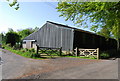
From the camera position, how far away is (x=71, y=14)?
11242 millimetres

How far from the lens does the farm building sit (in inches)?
714

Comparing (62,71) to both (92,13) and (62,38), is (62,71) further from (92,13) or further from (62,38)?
(62,38)

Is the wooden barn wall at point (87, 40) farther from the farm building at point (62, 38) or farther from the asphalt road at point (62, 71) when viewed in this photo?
the asphalt road at point (62, 71)

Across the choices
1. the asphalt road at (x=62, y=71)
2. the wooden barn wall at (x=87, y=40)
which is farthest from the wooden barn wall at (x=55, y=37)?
the asphalt road at (x=62, y=71)

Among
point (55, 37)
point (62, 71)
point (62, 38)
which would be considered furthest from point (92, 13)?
point (55, 37)

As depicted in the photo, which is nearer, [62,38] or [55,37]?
[62,38]

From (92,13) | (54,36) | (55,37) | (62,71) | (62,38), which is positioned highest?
(92,13)

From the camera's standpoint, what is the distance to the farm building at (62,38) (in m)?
18.1

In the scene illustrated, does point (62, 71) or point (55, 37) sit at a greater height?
point (55, 37)

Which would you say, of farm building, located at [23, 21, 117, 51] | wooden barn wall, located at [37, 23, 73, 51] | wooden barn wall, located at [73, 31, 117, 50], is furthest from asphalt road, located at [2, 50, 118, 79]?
wooden barn wall, located at [73, 31, 117, 50]

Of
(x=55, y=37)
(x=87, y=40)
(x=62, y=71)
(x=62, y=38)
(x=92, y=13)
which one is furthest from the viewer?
(x=87, y=40)

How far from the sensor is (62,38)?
63.1 feet

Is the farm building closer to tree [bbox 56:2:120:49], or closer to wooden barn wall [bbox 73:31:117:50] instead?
wooden barn wall [bbox 73:31:117:50]

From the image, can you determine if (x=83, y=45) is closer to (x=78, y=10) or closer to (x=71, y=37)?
(x=71, y=37)
